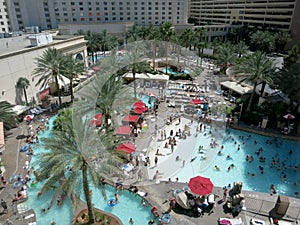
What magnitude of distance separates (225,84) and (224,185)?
70.0 ft

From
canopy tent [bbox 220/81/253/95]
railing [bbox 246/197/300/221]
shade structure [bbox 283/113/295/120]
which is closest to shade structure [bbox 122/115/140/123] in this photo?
railing [bbox 246/197/300/221]

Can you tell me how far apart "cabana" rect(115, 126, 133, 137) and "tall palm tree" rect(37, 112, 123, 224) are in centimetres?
993

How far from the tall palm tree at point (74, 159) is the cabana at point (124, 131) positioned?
9.93 meters

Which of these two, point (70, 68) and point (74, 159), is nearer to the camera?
point (74, 159)

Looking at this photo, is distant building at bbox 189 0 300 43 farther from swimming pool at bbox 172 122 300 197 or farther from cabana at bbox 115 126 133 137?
cabana at bbox 115 126 133 137

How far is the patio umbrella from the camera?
54.0 feet

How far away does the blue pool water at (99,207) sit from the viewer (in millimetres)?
16163

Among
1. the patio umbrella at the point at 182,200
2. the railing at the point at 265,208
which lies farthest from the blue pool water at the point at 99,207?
the railing at the point at 265,208

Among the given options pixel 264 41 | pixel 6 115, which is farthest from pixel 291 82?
pixel 264 41

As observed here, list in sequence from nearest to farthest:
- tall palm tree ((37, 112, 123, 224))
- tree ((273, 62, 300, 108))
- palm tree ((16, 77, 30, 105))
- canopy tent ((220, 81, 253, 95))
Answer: tall palm tree ((37, 112, 123, 224)) < tree ((273, 62, 300, 108)) < palm tree ((16, 77, 30, 105)) < canopy tent ((220, 81, 253, 95))

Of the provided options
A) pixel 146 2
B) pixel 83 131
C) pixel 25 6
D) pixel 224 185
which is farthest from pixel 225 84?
pixel 25 6

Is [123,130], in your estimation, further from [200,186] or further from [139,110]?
[200,186]

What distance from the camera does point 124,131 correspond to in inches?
963

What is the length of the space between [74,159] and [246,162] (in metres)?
16.9
